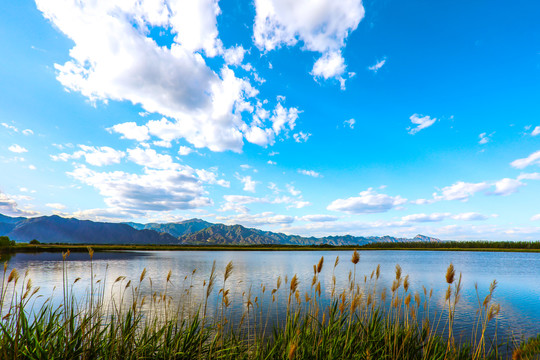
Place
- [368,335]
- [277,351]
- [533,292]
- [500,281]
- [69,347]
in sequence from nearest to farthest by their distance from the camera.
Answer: [69,347], [277,351], [368,335], [533,292], [500,281]

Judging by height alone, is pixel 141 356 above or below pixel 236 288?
above

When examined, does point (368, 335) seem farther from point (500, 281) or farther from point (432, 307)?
point (500, 281)

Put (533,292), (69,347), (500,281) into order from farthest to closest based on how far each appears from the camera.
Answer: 1. (500,281)
2. (533,292)
3. (69,347)

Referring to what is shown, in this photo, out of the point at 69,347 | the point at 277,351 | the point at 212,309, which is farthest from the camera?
the point at 212,309

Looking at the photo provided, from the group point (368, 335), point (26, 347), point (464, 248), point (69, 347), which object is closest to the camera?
point (26, 347)

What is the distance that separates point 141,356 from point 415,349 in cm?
845

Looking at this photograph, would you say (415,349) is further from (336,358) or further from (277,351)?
(277,351)

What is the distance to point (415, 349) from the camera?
8.69m

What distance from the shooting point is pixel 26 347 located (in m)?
5.80

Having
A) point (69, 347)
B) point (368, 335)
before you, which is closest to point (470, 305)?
point (368, 335)

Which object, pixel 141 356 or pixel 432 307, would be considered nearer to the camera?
pixel 141 356

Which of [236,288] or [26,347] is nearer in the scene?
[26,347]

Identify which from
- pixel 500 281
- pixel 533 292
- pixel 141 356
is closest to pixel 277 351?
pixel 141 356

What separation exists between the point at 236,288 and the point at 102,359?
25.4 meters
